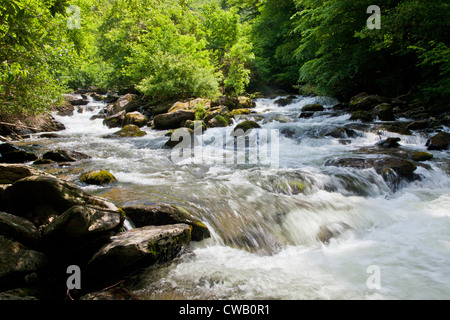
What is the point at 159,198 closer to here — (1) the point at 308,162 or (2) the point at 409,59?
(1) the point at 308,162

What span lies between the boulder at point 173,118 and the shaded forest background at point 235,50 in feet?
10.8

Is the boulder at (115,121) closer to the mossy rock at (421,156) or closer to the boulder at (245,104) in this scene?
the boulder at (245,104)

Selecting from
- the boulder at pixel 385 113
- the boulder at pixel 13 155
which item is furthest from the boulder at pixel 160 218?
the boulder at pixel 385 113

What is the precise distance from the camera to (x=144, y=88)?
1488cm

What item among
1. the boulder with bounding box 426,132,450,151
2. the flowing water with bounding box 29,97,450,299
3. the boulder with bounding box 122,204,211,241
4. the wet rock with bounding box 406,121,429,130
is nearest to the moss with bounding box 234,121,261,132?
the flowing water with bounding box 29,97,450,299

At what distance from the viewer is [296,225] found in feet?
12.8

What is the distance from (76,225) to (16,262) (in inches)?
21.8

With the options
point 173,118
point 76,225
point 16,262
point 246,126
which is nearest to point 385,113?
point 246,126

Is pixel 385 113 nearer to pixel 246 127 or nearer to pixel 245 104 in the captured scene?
pixel 246 127

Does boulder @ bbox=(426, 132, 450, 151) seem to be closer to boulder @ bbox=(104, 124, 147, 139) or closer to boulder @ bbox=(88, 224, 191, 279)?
boulder @ bbox=(88, 224, 191, 279)

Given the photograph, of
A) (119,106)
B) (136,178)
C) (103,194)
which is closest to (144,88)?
(119,106)

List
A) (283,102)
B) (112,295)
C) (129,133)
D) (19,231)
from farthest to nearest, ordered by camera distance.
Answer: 1. (283,102)
2. (129,133)
3. (19,231)
4. (112,295)

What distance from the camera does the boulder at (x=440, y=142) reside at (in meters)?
7.23

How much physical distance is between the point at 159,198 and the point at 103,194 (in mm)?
1027
